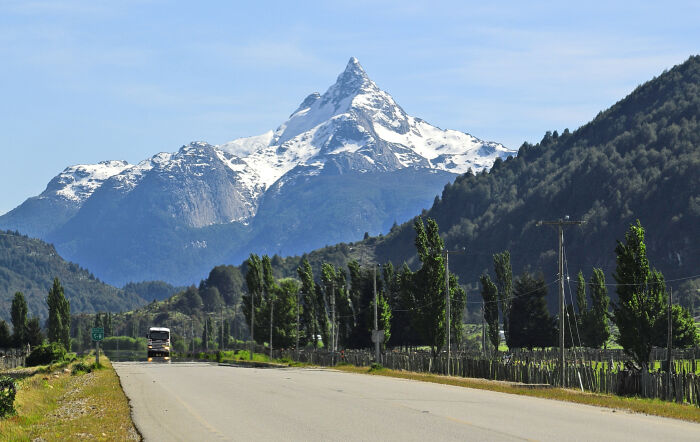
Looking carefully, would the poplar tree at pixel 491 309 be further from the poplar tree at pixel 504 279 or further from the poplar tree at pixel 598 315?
the poplar tree at pixel 598 315

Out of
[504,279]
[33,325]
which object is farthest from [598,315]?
[33,325]

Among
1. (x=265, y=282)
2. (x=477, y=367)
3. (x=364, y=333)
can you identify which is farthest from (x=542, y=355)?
(x=477, y=367)

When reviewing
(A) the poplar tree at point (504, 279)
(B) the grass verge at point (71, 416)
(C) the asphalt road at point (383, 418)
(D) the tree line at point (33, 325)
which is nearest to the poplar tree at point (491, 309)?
(A) the poplar tree at point (504, 279)

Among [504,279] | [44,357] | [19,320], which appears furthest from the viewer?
[19,320]

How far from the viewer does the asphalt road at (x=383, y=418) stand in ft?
77.1

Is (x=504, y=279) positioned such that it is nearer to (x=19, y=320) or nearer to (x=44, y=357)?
(x=44, y=357)

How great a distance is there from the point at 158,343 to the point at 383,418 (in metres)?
108

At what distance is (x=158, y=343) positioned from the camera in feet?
430

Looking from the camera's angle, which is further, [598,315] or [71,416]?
[598,315]

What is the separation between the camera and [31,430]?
2719 centimetres

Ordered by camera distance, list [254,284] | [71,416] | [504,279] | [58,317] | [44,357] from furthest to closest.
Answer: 1. [58,317]
2. [504,279]
3. [254,284]
4. [44,357]
5. [71,416]

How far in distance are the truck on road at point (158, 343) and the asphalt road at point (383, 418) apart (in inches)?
3601

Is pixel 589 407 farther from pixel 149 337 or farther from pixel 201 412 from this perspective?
pixel 149 337

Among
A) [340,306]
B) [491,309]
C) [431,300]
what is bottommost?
[431,300]
